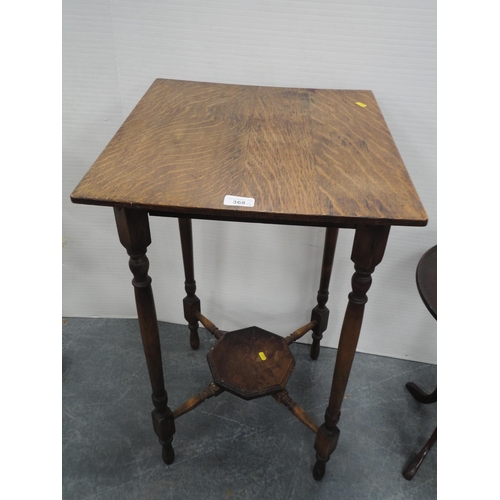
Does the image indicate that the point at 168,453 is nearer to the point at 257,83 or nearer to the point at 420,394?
the point at 420,394

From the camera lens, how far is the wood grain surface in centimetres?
67

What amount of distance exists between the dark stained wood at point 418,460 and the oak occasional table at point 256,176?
0.89ft

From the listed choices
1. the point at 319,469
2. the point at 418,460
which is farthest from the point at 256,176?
the point at 418,460

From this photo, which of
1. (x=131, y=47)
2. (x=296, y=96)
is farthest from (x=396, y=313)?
Result: (x=131, y=47)

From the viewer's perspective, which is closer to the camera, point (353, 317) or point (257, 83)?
point (353, 317)

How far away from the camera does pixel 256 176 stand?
72 centimetres

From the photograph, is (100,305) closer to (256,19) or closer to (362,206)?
(256,19)

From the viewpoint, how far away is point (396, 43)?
1028mm

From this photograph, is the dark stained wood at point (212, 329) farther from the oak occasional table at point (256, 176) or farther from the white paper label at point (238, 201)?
the white paper label at point (238, 201)

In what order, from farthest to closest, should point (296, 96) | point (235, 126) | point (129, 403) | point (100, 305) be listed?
point (100, 305) < point (129, 403) < point (296, 96) < point (235, 126)

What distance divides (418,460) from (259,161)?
1.00 meters

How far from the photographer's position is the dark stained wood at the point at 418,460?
3.86ft

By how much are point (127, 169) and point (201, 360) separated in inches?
37.5

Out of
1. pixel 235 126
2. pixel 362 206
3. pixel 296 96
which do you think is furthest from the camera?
pixel 296 96
